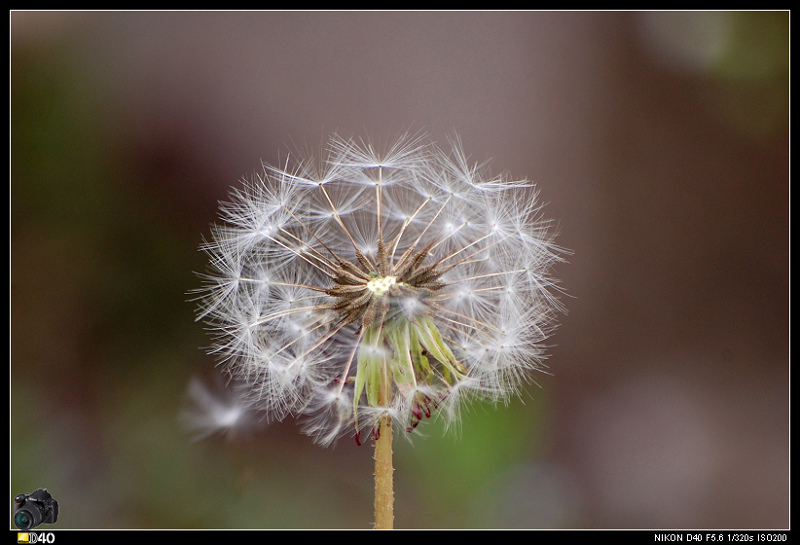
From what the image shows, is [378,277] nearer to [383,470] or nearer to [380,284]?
[380,284]

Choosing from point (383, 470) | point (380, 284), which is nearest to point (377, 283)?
point (380, 284)

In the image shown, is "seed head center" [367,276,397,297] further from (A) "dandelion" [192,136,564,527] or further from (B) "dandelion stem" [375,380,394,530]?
(B) "dandelion stem" [375,380,394,530]

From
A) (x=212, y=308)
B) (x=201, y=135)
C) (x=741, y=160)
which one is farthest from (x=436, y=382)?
(x=741, y=160)

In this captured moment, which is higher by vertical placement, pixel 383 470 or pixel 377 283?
pixel 377 283

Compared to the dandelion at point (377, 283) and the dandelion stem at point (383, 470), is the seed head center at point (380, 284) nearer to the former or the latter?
the dandelion at point (377, 283)

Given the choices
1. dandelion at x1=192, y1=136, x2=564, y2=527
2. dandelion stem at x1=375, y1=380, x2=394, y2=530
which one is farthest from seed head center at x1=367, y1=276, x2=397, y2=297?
dandelion stem at x1=375, y1=380, x2=394, y2=530

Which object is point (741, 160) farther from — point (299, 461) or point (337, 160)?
point (299, 461)
